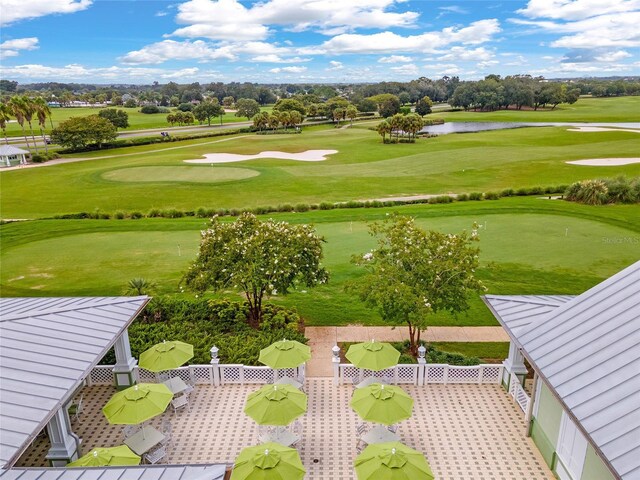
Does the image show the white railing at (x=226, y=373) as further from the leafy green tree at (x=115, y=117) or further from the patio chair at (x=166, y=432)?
the leafy green tree at (x=115, y=117)

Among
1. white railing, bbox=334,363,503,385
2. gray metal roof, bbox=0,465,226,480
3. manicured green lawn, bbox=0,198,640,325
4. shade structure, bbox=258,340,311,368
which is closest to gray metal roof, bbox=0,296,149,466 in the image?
gray metal roof, bbox=0,465,226,480

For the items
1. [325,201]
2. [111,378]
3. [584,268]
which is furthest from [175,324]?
[325,201]

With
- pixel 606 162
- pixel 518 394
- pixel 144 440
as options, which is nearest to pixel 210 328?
pixel 144 440

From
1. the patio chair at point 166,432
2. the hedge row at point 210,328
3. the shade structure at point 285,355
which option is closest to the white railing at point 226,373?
the hedge row at point 210,328

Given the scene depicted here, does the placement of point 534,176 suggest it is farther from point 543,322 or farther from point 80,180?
point 80,180

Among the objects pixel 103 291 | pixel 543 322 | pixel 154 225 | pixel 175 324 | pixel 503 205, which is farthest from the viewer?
pixel 503 205

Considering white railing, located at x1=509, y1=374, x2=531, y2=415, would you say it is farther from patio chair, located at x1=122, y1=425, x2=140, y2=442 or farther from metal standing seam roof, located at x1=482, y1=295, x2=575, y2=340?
patio chair, located at x1=122, y1=425, x2=140, y2=442
